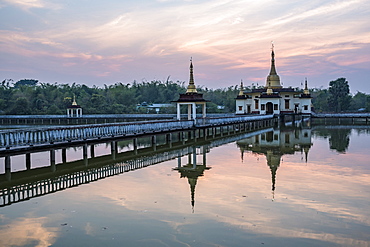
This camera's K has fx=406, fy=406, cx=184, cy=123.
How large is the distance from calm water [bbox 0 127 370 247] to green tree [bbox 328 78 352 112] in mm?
74260

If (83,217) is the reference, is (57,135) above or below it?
above

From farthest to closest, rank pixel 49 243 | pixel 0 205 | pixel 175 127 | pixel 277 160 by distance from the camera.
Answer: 1. pixel 175 127
2. pixel 277 160
3. pixel 0 205
4. pixel 49 243

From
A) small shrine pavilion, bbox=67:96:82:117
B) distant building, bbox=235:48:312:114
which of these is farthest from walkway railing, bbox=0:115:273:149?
small shrine pavilion, bbox=67:96:82:117

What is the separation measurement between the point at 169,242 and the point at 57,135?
11.1m

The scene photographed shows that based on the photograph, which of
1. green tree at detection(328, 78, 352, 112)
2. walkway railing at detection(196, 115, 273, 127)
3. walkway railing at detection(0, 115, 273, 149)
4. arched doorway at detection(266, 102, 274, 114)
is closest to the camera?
walkway railing at detection(0, 115, 273, 149)

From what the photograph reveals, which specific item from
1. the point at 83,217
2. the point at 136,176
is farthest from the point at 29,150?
the point at 83,217

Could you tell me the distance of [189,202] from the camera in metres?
12.6

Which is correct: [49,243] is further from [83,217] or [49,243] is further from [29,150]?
[29,150]

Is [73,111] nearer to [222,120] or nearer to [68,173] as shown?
[222,120]

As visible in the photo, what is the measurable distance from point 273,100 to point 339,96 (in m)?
40.4

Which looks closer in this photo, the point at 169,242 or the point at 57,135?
the point at 169,242

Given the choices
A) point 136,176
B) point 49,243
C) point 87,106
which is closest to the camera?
point 49,243

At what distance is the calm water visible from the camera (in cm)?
956

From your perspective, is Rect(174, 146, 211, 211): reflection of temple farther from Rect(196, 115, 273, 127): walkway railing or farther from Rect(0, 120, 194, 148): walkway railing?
Rect(196, 115, 273, 127): walkway railing
